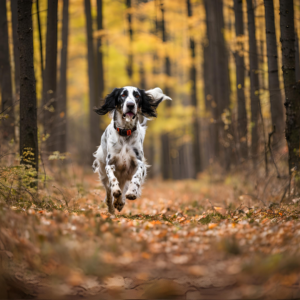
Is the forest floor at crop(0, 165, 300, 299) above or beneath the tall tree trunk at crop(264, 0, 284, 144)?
beneath

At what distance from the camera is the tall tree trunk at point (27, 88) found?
605 centimetres

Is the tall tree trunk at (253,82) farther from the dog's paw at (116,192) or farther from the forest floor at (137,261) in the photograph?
the forest floor at (137,261)

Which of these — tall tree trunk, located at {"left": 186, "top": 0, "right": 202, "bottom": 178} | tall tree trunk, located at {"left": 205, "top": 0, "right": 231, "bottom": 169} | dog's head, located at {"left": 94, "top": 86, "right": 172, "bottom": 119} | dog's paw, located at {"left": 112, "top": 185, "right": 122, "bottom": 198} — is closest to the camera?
dog's paw, located at {"left": 112, "top": 185, "right": 122, "bottom": 198}

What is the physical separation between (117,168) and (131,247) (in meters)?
2.95

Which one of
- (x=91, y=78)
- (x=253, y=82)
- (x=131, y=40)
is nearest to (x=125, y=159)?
(x=253, y=82)

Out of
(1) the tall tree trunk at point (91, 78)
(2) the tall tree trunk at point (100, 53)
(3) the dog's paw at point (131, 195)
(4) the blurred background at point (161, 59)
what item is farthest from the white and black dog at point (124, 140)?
(2) the tall tree trunk at point (100, 53)

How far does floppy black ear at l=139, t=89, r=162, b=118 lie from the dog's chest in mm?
911

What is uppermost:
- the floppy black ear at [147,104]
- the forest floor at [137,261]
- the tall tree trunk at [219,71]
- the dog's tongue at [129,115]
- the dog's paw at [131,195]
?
the tall tree trunk at [219,71]

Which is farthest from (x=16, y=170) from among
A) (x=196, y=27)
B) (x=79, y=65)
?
(x=79, y=65)

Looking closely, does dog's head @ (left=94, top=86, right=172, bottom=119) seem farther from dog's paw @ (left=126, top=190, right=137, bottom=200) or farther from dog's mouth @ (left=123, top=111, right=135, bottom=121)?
dog's paw @ (left=126, top=190, right=137, bottom=200)

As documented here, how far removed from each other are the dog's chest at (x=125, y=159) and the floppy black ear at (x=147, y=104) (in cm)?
91

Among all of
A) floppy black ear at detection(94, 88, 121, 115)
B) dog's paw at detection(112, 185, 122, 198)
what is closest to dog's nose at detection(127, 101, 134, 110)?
floppy black ear at detection(94, 88, 121, 115)

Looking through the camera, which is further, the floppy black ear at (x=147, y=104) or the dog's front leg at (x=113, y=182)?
the floppy black ear at (x=147, y=104)

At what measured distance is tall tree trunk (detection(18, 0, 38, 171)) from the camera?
605 centimetres
